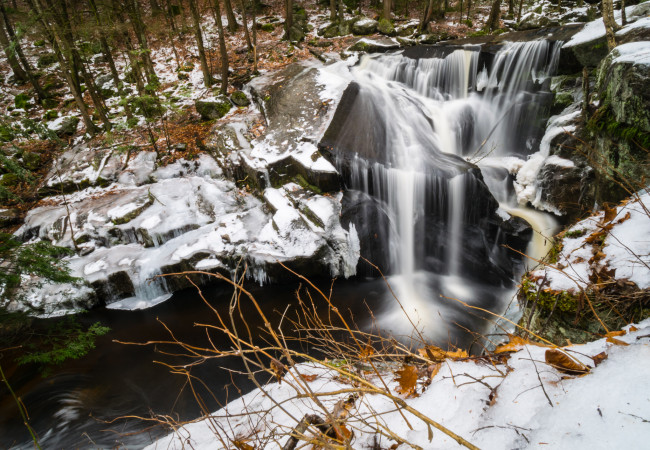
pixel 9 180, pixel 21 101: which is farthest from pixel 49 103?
pixel 9 180

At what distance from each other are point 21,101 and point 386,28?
1812cm

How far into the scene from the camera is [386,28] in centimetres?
1385

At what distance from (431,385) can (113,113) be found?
16295mm

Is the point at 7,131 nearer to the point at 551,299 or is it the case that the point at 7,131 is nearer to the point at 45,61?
the point at 551,299

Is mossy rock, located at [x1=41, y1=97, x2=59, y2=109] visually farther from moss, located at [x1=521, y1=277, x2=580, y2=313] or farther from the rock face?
moss, located at [x1=521, y1=277, x2=580, y2=313]

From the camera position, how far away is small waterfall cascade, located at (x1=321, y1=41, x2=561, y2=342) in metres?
6.91

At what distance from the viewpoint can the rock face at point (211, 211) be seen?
276 inches

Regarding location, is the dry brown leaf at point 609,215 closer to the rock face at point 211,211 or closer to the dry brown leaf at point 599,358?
the dry brown leaf at point 599,358

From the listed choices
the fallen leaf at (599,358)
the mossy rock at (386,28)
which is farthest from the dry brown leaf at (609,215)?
the mossy rock at (386,28)

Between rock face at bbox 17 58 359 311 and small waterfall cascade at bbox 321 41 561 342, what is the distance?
869mm

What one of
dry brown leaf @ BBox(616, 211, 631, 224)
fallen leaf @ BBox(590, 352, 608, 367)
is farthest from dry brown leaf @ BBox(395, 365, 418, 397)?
dry brown leaf @ BBox(616, 211, 631, 224)

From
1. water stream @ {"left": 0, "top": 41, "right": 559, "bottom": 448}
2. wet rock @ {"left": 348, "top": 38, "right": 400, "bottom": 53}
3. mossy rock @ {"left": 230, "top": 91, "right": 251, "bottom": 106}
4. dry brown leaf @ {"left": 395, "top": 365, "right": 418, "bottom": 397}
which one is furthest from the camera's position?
wet rock @ {"left": 348, "top": 38, "right": 400, "bottom": 53}

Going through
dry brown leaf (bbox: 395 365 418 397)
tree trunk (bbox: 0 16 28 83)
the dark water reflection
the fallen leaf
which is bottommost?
the dark water reflection

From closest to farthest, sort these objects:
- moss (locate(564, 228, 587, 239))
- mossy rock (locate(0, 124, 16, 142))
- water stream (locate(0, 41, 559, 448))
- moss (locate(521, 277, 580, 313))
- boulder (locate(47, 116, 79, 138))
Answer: moss (locate(521, 277, 580, 313))
moss (locate(564, 228, 587, 239))
water stream (locate(0, 41, 559, 448))
mossy rock (locate(0, 124, 16, 142))
boulder (locate(47, 116, 79, 138))
